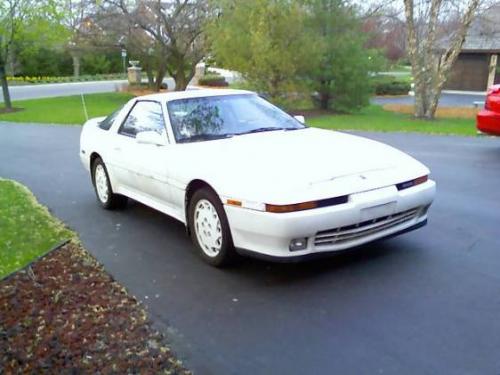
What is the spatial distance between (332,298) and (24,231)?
3509 millimetres

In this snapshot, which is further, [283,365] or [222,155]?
[222,155]

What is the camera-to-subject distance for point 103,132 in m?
6.44

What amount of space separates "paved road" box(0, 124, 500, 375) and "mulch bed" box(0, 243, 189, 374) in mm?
153

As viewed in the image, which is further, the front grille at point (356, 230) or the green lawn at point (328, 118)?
the green lawn at point (328, 118)

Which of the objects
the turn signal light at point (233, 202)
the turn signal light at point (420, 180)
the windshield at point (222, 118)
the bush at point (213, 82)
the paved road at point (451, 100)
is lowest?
the paved road at point (451, 100)

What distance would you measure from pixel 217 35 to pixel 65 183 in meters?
12.0

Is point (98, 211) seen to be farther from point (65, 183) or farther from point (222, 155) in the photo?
point (222, 155)

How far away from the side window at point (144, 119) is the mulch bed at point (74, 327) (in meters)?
1.65

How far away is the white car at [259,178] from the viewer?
389 centimetres

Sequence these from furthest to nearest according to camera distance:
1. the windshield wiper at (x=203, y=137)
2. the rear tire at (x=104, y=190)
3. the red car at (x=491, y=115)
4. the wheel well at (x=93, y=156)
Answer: the red car at (x=491, y=115) < the wheel well at (x=93, y=156) < the rear tire at (x=104, y=190) < the windshield wiper at (x=203, y=137)

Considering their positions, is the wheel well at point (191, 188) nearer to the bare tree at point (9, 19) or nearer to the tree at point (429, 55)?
the tree at point (429, 55)

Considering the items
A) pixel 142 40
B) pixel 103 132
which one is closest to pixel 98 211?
pixel 103 132

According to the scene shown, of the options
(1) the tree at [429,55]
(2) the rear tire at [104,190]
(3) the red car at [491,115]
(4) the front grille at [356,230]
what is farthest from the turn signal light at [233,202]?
(1) the tree at [429,55]

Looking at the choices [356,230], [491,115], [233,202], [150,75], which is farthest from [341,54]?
[233,202]
